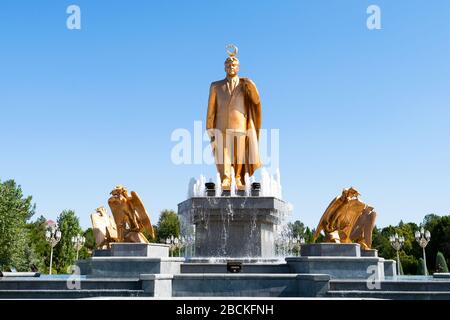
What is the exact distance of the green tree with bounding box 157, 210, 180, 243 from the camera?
57.1m

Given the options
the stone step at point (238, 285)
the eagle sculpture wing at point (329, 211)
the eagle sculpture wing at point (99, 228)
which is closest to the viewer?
the stone step at point (238, 285)

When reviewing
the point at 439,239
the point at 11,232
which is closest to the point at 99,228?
the point at 11,232

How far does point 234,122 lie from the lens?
1602 cm

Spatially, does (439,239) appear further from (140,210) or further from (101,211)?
(140,210)

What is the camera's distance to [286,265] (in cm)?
1230

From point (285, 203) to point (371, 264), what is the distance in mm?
3807

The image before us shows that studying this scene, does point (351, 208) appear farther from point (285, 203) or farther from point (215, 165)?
point (215, 165)

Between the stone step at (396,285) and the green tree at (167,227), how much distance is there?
4749 cm

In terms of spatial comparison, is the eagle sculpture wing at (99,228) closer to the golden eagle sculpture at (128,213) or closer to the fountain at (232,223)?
the golden eagle sculpture at (128,213)

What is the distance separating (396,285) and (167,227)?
49.3 metres

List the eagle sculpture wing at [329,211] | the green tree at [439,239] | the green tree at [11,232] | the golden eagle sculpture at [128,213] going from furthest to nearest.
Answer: the green tree at [439,239] < the green tree at [11,232] < the eagle sculpture wing at [329,211] < the golden eagle sculpture at [128,213]

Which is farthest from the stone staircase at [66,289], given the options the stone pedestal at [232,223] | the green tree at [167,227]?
the green tree at [167,227]

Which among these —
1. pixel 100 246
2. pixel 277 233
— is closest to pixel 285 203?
pixel 277 233

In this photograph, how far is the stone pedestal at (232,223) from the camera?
13.4 meters
